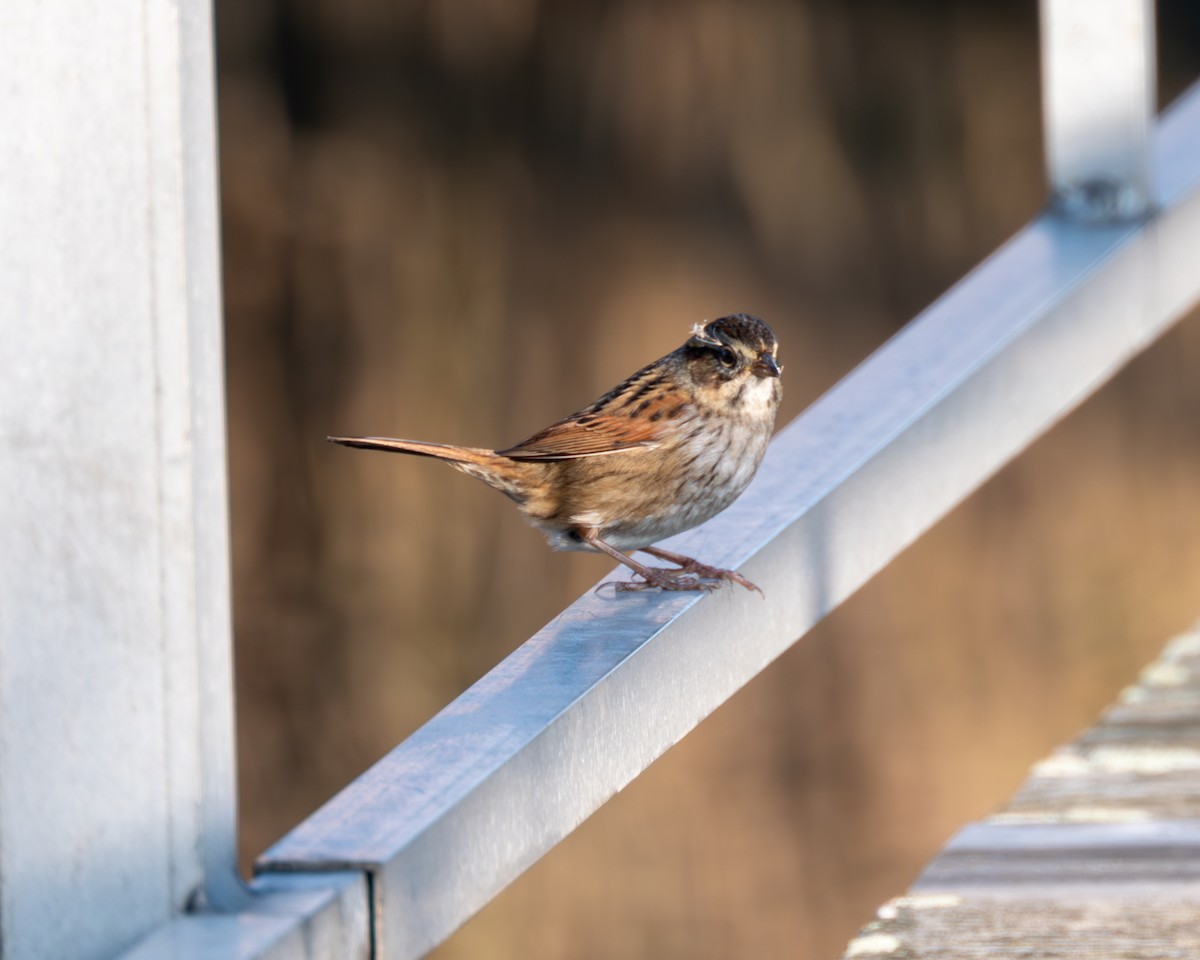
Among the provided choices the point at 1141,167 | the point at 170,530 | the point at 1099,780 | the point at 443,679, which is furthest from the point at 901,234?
the point at 170,530

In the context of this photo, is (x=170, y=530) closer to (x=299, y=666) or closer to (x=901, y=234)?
(x=299, y=666)

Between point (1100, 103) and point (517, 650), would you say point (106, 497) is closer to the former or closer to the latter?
point (517, 650)

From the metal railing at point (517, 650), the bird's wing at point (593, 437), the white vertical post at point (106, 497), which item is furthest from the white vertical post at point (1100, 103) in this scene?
the white vertical post at point (106, 497)

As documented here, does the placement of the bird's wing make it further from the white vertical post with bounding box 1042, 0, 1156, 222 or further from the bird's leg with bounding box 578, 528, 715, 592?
the white vertical post with bounding box 1042, 0, 1156, 222

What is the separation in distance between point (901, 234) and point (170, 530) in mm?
5046

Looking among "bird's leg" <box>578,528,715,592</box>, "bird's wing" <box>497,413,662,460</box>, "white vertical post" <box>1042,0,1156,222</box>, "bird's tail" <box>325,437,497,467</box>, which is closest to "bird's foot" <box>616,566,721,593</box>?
"bird's leg" <box>578,528,715,592</box>

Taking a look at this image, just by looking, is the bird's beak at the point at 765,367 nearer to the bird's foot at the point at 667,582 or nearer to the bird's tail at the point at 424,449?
the bird's tail at the point at 424,449

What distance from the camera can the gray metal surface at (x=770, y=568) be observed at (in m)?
1.27

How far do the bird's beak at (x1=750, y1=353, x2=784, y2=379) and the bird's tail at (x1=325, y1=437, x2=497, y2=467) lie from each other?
35 centimetres

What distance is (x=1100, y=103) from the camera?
8.93 feet

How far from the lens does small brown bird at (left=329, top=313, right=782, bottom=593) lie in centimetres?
241

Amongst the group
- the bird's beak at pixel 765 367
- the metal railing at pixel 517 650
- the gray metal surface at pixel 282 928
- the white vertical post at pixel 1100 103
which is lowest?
the gray metal surface at pixel 282 928

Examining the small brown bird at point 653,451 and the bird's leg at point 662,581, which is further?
the small brown bird at point 653,451

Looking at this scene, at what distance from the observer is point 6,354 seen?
115 centimetres
